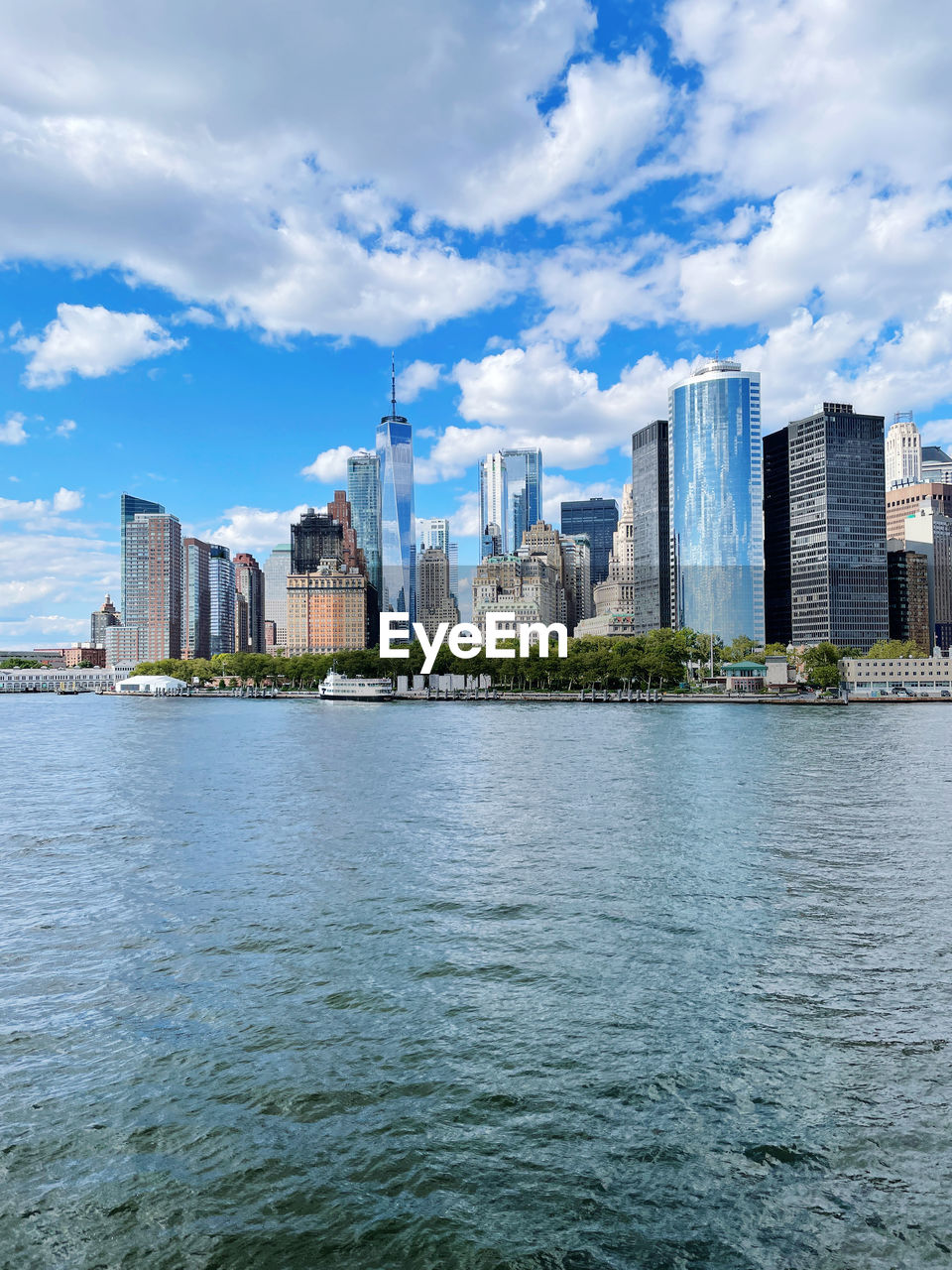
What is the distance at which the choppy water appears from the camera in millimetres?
11539

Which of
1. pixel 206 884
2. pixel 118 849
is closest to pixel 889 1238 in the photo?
pixel 206 884

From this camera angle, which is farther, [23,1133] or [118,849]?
[118,849]

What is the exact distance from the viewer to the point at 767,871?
30516 millimetres

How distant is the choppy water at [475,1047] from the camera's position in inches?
454

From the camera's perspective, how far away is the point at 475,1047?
1653 centimetres

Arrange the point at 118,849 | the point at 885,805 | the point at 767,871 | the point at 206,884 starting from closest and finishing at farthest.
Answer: the point at 206,884
the point at 767,871
the point at 118,849
the point at 885,805

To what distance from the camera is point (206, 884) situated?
28625 mm

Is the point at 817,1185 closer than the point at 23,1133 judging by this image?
Yes

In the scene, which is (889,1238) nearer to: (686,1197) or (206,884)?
(686,1197)

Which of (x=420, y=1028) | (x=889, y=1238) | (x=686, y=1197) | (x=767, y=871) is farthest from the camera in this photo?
(x=767, y=871)

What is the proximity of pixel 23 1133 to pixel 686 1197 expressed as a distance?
1041cm

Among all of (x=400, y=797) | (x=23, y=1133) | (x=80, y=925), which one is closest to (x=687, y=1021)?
(x=23, y=1133)

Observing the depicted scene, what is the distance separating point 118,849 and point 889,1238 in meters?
30.8

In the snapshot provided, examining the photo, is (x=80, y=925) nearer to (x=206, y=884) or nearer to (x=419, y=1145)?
(x=206, y=884)
